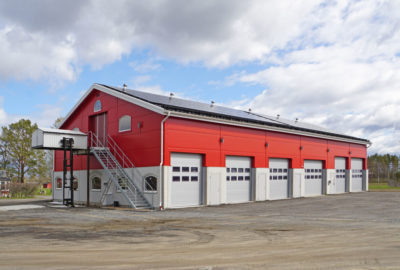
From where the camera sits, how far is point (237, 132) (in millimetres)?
24516

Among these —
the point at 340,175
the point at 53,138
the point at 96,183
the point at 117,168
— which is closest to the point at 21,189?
the point at 96,183

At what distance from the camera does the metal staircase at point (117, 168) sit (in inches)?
840

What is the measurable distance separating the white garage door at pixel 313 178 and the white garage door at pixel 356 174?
6.44 meters

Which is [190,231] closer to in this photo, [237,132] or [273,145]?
[237,132]

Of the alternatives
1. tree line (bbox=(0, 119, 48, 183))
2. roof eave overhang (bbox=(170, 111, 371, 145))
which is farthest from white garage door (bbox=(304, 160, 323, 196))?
tree line (bbox=(0, 119, 48, 183))

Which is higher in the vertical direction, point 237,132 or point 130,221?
point 237,132

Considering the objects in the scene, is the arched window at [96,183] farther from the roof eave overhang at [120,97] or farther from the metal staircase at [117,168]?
the roof eave overhang at [120,97]

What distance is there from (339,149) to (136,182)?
20.9 m

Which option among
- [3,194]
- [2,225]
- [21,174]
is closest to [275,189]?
[2,225]

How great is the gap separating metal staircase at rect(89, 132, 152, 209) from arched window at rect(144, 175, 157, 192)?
537 mm

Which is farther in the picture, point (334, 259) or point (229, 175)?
point (229, 175)

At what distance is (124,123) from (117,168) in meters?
2.84

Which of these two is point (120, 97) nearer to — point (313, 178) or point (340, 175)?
point (313, 178)

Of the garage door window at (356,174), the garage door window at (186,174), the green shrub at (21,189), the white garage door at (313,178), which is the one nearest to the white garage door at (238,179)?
the garage door window at (186,174)
